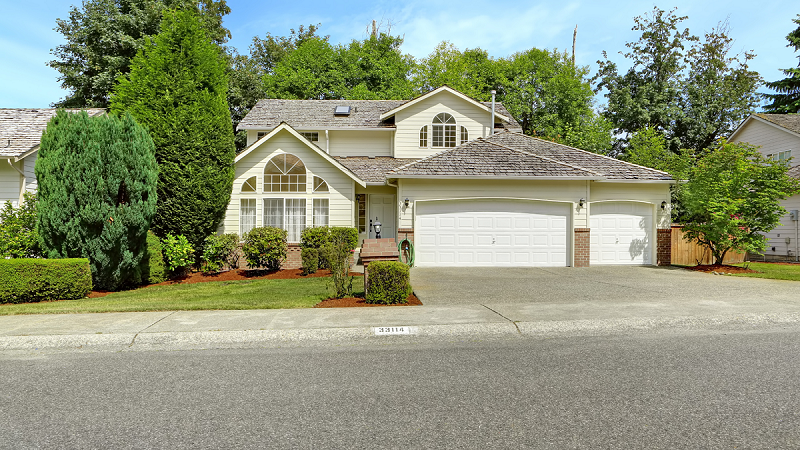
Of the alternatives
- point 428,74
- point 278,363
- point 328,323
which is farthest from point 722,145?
point 428,74

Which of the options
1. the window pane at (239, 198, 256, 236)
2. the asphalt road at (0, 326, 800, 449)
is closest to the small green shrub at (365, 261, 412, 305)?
the asphalt road at (0, 326, 800, 449)

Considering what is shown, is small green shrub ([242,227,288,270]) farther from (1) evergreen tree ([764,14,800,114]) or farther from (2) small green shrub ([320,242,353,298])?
(1) evergreen tree ([764,14,800,114])

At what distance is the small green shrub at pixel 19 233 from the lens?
10.9 meters

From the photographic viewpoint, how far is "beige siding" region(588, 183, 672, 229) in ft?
52.3

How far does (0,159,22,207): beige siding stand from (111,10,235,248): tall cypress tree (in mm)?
4092

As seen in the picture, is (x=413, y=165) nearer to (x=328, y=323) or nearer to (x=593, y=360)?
(x=328, y=323)

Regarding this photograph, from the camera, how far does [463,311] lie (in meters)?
7.39

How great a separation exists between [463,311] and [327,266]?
7.68m

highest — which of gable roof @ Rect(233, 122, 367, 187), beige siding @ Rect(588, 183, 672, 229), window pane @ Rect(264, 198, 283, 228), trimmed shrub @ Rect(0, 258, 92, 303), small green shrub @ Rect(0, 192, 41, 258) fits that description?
gable roof @ Rect(233, 122, 367, 187)

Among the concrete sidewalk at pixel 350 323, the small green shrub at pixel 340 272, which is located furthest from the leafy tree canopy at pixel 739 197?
the small green shrub at pixel 340 272

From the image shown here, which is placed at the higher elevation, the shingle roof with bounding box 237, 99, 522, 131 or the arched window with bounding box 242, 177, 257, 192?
the shingle roof with bounding box 237, 99, 522, 131

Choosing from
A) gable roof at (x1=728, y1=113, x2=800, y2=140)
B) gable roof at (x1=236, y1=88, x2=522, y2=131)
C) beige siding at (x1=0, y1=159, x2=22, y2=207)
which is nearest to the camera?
beige siding at (x1=0, y1=159, x2=22, y2=207)

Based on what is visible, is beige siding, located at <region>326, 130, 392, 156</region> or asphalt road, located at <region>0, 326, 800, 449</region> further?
beige siding, located at <region>326, 130, 392, 156</region>

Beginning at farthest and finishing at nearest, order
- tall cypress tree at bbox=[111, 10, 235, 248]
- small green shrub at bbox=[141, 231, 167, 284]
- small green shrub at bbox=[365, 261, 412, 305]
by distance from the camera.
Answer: tall cypress tree at bbox=[111, 10, 235, 248], small green shrub at bbox=[141, 231, 167, 284], small green shrub at bbox=[365, 261, 412, 305]
